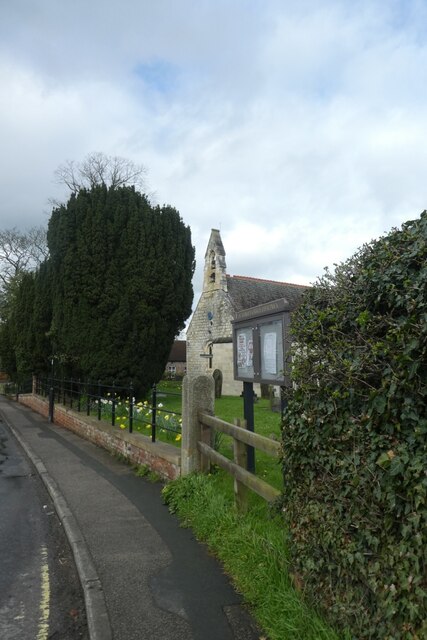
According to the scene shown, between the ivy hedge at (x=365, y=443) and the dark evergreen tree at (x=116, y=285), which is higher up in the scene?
the dark evergreen tree at (x=116, y=285)

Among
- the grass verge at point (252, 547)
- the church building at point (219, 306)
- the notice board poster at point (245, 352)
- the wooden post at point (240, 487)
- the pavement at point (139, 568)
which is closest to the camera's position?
the grass verge at point (252, 547)

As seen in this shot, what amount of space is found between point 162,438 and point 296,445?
5.80 m

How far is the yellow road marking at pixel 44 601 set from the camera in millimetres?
3506

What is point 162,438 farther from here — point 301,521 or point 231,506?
point 301,521

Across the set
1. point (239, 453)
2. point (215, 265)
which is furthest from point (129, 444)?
point (215, 265)

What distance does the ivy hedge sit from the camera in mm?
2209

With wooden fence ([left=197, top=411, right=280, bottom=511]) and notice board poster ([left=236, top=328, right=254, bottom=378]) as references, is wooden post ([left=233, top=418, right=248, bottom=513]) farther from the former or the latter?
notice board poster ([left=236, top=328, right=254, bottom=378])

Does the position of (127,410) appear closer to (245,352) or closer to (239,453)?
(245,352)

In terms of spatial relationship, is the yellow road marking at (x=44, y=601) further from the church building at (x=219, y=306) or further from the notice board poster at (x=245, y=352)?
the church building at (x=219, y=306)

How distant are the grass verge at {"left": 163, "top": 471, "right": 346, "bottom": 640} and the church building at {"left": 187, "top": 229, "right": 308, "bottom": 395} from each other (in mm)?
23918

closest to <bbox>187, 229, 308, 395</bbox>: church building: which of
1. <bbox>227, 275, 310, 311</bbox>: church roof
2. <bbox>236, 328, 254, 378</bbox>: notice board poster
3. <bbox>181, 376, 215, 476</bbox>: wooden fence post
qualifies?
<bbox>227, 275, 310, 311</bbox>: church roof

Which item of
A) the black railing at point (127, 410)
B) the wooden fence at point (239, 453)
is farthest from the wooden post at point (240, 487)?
the black railing at point (127, 410)

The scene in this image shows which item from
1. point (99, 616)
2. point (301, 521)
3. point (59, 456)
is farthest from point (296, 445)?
point (59, 456)

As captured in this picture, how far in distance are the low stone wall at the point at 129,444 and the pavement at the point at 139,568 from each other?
1.05 feet
